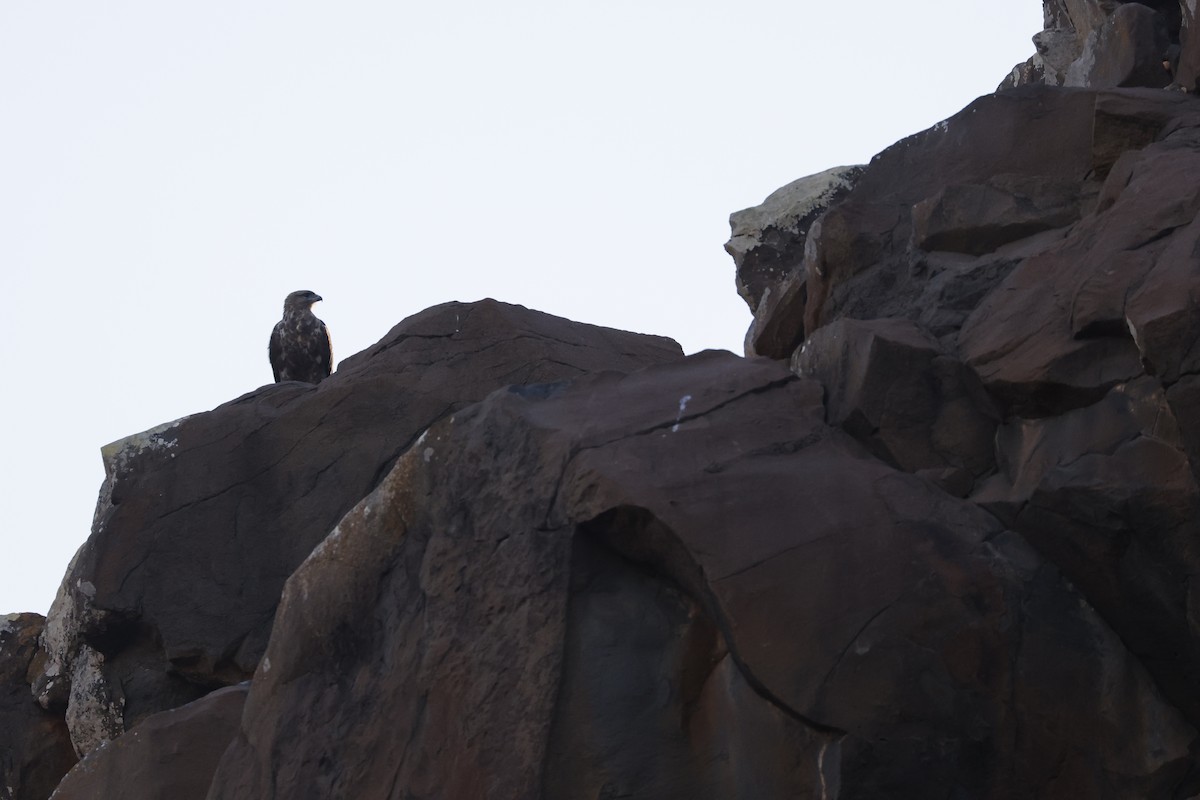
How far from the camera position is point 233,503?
8508mm

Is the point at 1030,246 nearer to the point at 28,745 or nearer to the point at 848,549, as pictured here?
the point at 848,549

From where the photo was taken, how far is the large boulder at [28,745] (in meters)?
8.79

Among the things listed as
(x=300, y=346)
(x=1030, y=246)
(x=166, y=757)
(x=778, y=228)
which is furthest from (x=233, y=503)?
(x=1030, y=246)

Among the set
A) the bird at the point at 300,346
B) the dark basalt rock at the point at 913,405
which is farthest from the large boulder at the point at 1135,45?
the bird at the point at 300,346

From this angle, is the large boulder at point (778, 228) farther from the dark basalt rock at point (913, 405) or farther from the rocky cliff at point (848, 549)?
the dark basalt rock at point (913, 405)

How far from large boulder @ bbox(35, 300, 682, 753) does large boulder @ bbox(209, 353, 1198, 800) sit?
289 cm

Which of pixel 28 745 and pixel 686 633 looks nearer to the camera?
pixel 686 633

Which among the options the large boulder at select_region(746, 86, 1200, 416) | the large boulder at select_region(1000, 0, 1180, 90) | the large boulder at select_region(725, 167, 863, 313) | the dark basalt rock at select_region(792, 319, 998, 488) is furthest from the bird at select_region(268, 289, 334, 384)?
the dark basalt rock at select_region(792, 319, 998, 488)

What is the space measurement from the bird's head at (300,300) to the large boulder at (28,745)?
413 centimetres

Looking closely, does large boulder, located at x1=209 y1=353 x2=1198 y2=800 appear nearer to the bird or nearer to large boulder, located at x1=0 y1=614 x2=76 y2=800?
large boulder, located at x1=0 y1=614 x2=76 y2=800

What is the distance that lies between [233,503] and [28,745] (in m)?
2.08

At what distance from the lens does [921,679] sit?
4.16m

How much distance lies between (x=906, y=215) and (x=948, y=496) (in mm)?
1915

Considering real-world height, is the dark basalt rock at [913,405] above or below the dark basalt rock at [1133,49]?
below
